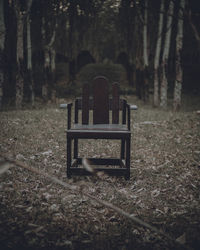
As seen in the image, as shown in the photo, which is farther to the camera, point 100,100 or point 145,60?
point 145,60

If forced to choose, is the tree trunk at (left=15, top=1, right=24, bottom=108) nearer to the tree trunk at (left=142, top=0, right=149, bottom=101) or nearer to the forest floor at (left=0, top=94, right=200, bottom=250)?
the forest floor at (left=0, top=94, right=200, bottom=250)

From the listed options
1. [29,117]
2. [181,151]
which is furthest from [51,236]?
[29,117]

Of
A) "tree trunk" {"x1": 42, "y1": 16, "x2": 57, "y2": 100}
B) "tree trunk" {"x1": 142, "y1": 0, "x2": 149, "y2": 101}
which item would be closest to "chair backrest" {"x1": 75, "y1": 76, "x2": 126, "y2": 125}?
"tree trunk" {"x1": 42, "y1": 16, "x2": 57, "y2": 100}

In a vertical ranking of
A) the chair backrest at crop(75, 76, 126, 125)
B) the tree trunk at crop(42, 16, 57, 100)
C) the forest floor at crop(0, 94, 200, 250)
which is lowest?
the forest floor at crop(0, 94, 200, 250)

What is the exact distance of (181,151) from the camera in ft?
19.1

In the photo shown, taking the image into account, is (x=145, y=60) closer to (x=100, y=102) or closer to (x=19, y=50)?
(x=19, y=50)

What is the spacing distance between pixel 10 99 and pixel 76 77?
7.39 meters

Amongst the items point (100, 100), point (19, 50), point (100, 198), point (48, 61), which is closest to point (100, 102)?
point (100, 100)

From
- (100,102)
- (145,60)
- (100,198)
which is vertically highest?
(145,60)

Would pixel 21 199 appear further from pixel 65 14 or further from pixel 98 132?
pixel 65 14

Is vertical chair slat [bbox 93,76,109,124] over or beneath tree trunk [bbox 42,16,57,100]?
beneath

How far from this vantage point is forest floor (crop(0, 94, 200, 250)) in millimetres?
2543

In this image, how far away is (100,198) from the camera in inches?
144

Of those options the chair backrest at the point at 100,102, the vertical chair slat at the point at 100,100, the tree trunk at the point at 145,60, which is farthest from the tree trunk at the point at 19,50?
the vertical chair slat at the point at 100,100
